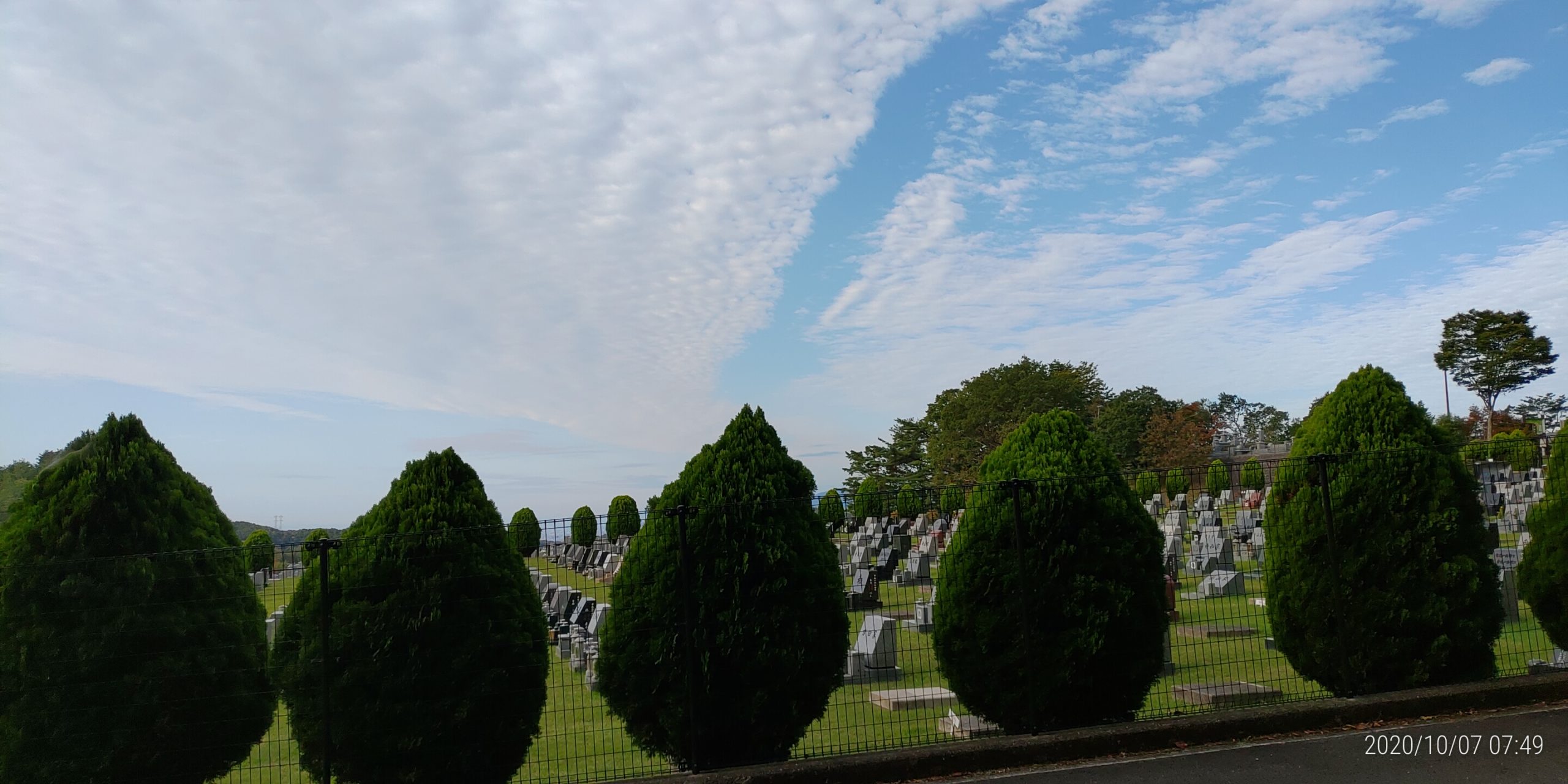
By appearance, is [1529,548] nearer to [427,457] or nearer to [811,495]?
[811,495]

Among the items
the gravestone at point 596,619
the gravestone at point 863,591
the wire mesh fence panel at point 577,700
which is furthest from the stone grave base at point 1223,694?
the gravestone at point 596,619

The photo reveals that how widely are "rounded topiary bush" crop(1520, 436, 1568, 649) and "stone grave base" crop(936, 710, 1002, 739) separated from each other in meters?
4.96

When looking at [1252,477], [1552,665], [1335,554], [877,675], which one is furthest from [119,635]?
[1252,477]

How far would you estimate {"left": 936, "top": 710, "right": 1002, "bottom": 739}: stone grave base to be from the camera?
742cm

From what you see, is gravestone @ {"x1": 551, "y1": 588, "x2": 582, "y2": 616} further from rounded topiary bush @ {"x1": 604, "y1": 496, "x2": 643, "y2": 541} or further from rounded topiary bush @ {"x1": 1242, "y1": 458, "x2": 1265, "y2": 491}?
rounded topiary bush @ {"x1": 1242, "y1": 458, "x2": 1265, "y2": 491}

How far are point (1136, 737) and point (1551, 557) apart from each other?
4.51 metres

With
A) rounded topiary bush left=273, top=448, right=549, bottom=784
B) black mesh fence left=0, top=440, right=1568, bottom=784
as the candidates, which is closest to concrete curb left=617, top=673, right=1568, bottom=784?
black mesh fence left=0, top=440, right=1568, bottom=784

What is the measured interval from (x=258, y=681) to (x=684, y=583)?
115 inches

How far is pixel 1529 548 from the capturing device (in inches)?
333

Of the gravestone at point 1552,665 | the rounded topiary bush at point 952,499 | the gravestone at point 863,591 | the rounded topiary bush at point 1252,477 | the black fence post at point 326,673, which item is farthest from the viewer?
the rounded topiary bush at point 1252,477

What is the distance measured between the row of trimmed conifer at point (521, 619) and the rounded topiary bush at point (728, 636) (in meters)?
0.01

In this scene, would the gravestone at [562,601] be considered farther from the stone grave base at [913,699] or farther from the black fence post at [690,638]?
the black fence post at [690,638]

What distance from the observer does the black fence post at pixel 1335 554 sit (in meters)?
7.34

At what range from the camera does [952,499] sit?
7758 millimetres
